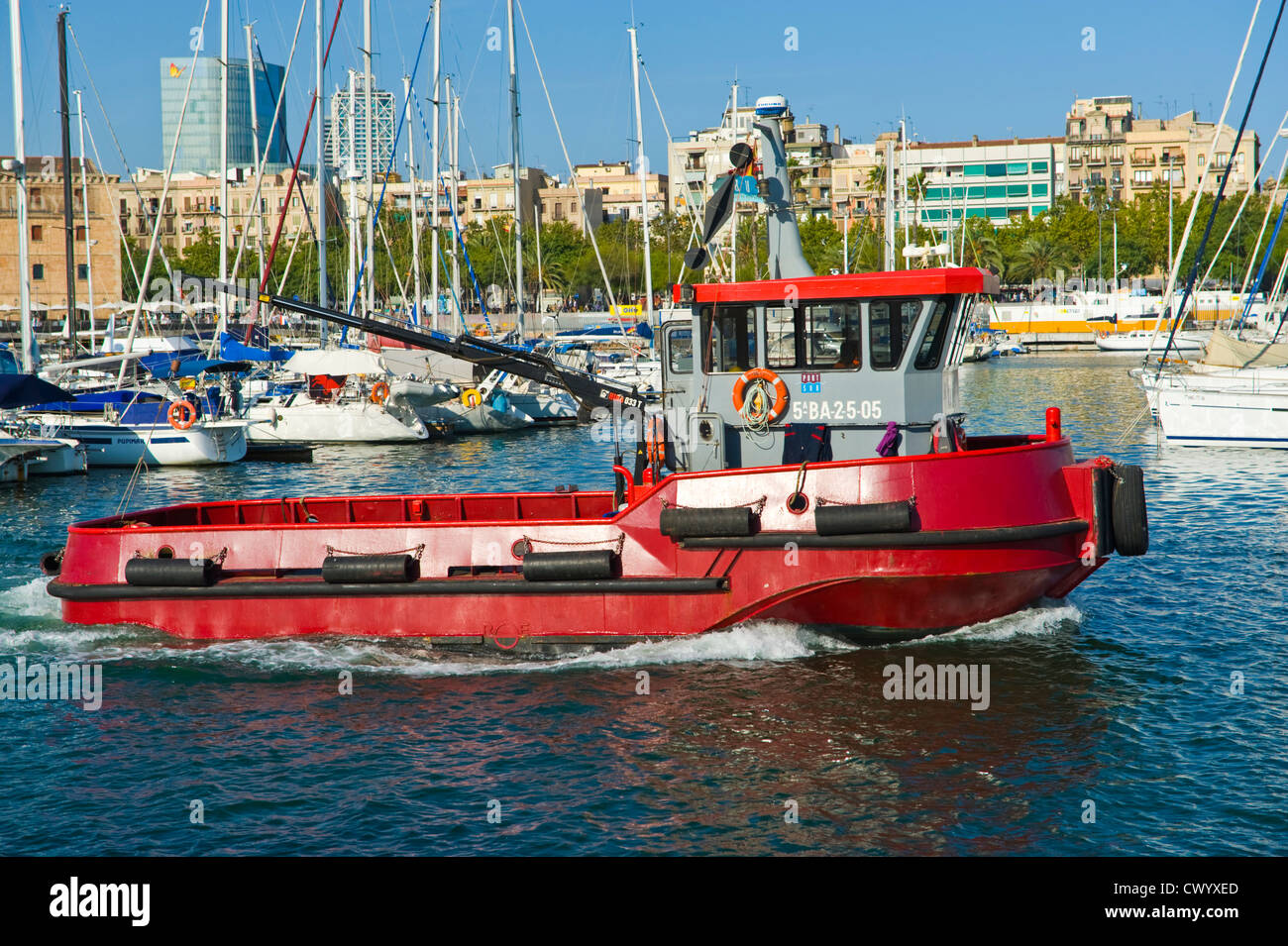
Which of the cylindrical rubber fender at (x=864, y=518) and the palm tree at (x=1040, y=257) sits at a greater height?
the palm tree at (x=1040, y=257)

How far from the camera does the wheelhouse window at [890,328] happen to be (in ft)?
38.8

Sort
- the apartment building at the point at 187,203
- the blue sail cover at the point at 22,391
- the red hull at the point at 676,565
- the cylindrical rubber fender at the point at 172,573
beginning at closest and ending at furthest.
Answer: the red hull at the point at 676,565 < the cylindrical rubber fender at the point at 172,573 < the blue sail cover at the point at 22,391 < the apartment building at the point at 187,203

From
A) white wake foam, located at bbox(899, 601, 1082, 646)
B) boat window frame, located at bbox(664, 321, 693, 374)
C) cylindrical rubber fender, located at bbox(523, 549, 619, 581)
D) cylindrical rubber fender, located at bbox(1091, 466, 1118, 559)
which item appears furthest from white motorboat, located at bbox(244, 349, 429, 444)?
cylindrical rubber fender, located at bbox(1091, 466, 1118, 559)

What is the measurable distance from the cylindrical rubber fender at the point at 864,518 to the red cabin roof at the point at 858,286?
2.07 metres

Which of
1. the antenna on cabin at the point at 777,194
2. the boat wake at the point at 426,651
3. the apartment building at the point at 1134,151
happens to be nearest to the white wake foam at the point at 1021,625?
the boat wake at the point at 426,651

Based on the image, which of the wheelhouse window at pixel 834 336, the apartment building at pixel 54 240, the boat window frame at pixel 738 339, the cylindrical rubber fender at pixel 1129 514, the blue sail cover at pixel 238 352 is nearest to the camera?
the cylindrical rubber fender at pixel 1129 514

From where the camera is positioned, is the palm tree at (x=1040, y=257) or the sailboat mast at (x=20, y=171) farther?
the palm tree at (x=1040, y=257)

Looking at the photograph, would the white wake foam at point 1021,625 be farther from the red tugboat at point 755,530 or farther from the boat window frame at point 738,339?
the boat window frame at point 738,339

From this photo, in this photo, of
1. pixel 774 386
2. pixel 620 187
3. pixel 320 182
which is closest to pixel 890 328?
pixel 774 386

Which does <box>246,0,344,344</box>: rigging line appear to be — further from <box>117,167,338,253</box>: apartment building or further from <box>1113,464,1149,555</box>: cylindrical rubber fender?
<box>117,167,338,253</box>: apartment building

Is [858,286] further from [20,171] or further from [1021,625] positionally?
[20,171]

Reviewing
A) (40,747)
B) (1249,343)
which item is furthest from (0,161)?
(40,747)

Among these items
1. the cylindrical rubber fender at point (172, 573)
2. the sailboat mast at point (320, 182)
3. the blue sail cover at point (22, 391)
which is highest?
the sailboat mast at point (320, 182)

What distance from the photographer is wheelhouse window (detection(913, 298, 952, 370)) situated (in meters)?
11.8
